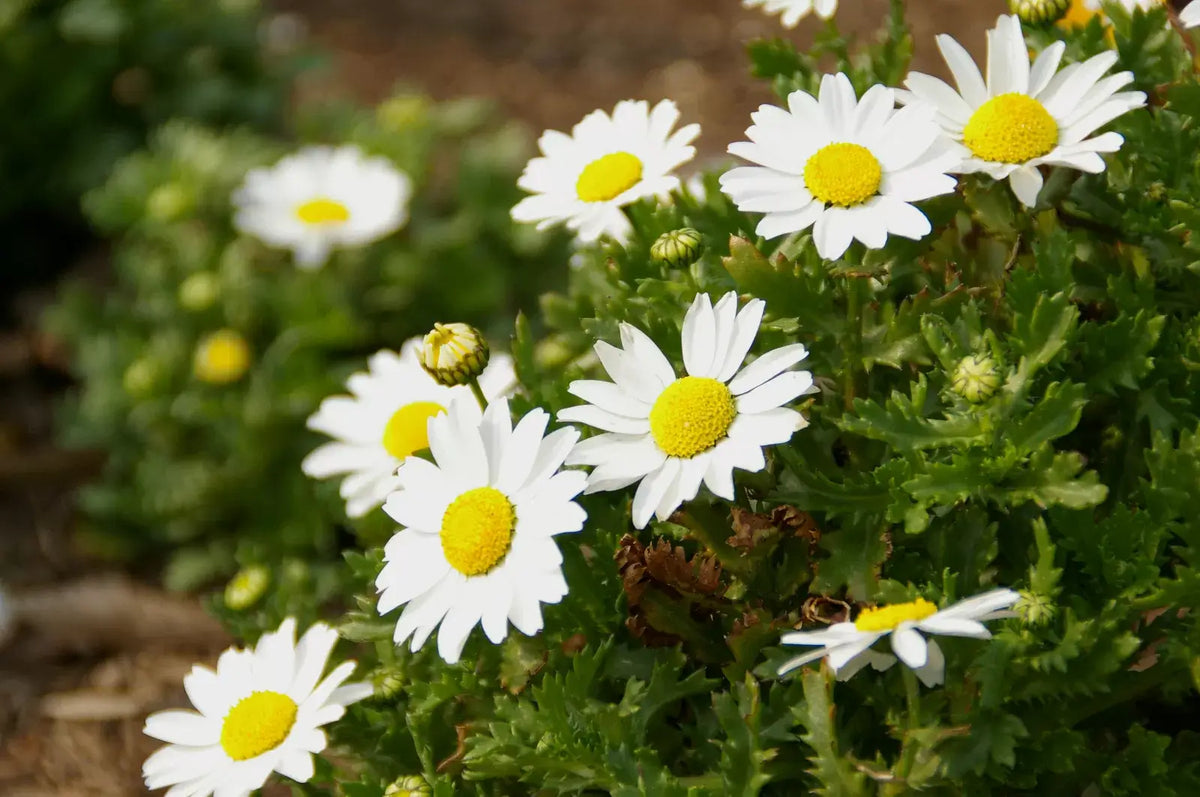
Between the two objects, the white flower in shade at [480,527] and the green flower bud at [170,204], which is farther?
the green flower bud at [170,204]

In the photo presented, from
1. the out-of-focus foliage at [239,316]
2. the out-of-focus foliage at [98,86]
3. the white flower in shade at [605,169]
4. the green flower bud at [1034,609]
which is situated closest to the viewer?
the green flower bud at [1034,609]

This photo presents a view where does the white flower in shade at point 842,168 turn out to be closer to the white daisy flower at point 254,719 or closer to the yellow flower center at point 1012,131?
the yellow flower center at point 1012,131

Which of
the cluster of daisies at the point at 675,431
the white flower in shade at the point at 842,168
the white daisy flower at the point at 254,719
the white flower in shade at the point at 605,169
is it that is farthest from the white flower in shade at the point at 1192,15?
the white daisy flower at the point at 254,719

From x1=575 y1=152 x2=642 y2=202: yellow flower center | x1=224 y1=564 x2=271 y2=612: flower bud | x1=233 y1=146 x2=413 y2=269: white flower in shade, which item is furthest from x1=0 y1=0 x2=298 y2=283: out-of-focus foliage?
x1=575 y1=152 x2=642 y2=202: yellow flower center

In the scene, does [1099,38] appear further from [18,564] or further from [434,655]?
[18,564]

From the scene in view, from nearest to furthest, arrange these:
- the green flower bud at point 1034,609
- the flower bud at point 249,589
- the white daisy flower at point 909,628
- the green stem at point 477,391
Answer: the white daisy flower at point 909,628
the green flower bud at point 1034,609
the green stem at point 477,391
the flower bud at point 249,589

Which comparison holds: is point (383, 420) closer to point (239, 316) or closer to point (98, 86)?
point (239, 316)
